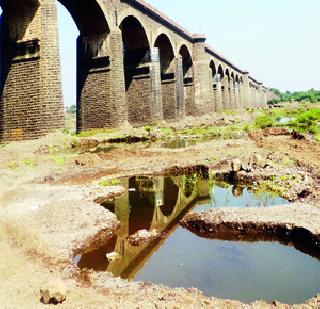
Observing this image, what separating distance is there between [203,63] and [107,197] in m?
24.7

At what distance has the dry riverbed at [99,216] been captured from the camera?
2.36m

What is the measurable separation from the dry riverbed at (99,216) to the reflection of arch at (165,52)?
50.6 ft

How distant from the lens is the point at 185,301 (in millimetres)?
2234

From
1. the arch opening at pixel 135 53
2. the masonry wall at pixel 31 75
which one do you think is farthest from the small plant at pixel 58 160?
the arch opening at pixel 135 53

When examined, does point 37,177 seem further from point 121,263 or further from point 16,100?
point 16,100

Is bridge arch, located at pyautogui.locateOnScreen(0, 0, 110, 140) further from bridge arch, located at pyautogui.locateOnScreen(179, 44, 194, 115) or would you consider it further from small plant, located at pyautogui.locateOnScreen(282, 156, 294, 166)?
bridge arch, located at pyautogui.locateOnScreen(179, 44, 194, 115)

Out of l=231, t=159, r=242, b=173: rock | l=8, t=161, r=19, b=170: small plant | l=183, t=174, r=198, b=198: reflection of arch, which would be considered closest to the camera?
l=183, t=174, r=198, b=198: reflection of arch

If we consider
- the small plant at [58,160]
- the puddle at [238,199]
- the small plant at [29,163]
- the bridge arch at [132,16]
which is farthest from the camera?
the bridge arch at [132,16]

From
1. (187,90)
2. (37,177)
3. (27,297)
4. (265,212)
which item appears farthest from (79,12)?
(187,90)

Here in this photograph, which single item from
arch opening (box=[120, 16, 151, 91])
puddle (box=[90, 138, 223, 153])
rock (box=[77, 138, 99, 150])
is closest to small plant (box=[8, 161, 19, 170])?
puddle (box=[90, 138, 223, 153])

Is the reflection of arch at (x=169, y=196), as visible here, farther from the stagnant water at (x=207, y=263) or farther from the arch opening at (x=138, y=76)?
the arch opening at (x=138, y=76)

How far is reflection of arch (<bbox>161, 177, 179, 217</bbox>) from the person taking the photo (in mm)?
4672

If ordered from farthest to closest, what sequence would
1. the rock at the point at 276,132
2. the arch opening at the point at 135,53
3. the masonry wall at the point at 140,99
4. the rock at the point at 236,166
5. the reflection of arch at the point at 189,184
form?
the masonry wall at the point at 140,99, the arch opening at the point at 135,53, the rock at the point at 276,132, the rock at the point at 236,166, the reflection of arch at the point at 189,184

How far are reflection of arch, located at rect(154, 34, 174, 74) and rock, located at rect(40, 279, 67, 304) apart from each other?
69.7 feet
